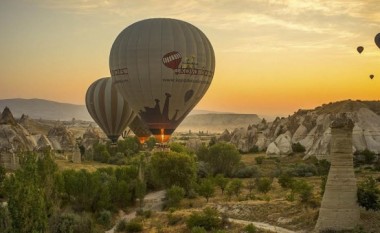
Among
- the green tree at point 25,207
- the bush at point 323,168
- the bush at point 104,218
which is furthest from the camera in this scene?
the bush at point 323,168

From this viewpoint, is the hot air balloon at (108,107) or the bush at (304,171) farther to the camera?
the hot air balloon at (108,107)

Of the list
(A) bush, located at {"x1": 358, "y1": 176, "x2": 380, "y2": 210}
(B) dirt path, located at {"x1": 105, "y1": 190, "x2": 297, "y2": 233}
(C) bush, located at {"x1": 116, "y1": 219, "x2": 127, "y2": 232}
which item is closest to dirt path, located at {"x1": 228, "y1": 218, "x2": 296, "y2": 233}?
(B) dirt path, located at {"x1": 105, "y1": 190, "x2": 297, "y2": 233}

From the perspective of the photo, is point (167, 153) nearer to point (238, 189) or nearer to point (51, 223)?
point (238, 189)

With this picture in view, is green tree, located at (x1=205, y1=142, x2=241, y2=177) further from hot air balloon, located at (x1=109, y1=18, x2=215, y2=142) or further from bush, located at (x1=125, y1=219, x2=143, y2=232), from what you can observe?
bush, located at (x1=125, y1=219, x2=143, y2=232)

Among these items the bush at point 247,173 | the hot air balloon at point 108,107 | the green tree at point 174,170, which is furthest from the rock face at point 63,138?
the green tree at point 174,170

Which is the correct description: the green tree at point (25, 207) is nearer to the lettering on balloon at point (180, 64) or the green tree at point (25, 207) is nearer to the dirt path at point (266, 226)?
the dirt path at point (266, 226)

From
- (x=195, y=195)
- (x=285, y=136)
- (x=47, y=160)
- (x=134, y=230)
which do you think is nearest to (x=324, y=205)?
(x=134, y=230)
